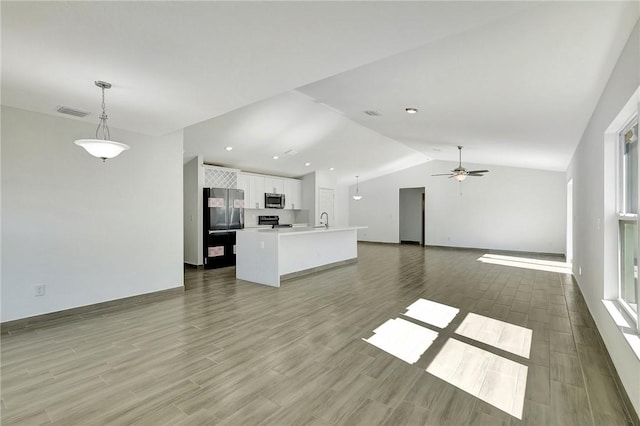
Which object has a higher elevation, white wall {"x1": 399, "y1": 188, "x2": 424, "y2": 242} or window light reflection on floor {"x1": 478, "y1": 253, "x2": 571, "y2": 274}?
white wall {"x1": 399, "y1": 188, "x2": 424, "y2": 242}

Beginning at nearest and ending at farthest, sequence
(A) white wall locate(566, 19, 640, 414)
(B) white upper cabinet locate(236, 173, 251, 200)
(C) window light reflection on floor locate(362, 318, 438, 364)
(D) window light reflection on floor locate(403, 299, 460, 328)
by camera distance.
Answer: (A) white wall locate(566, 19, 640, 414)
(C) window light reflection on floor locate(362, 318, 438, 364)
(D) window light reflection on floor locate(403, 299, 460, 328)
(B) white upper cabinet locate(236, 173, 251, 200)

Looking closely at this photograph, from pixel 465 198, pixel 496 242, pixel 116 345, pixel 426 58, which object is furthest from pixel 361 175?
pixel 116 345

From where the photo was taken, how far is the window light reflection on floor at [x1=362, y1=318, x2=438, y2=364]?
2867 mm

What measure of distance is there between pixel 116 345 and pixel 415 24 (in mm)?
3805

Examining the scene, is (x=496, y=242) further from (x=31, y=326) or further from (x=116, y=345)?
(x=31, y=326)

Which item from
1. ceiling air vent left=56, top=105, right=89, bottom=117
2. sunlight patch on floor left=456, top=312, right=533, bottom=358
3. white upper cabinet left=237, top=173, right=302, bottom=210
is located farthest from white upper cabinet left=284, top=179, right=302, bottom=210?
sunlight patch on floor left=456, top=312, right=533, bottom=358

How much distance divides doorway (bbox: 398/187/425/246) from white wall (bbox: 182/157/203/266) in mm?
7993

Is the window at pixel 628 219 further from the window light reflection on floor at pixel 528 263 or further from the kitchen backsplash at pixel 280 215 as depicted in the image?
the kitchen backsplash at pixel 280 215

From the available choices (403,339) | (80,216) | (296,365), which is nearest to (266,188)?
(80,216)

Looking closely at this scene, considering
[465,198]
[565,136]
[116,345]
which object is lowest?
[116,345]

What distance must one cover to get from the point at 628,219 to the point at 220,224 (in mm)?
6834

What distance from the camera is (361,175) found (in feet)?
38.8

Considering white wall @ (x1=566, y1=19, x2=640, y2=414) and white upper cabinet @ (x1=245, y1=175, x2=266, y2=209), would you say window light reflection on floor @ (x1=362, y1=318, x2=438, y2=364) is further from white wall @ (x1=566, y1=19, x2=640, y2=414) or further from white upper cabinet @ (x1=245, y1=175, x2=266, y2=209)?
white upper cabinet @ (x1=245, y1=175, x2=266, y2=209)

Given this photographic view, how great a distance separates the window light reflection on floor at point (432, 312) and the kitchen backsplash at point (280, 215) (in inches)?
225
